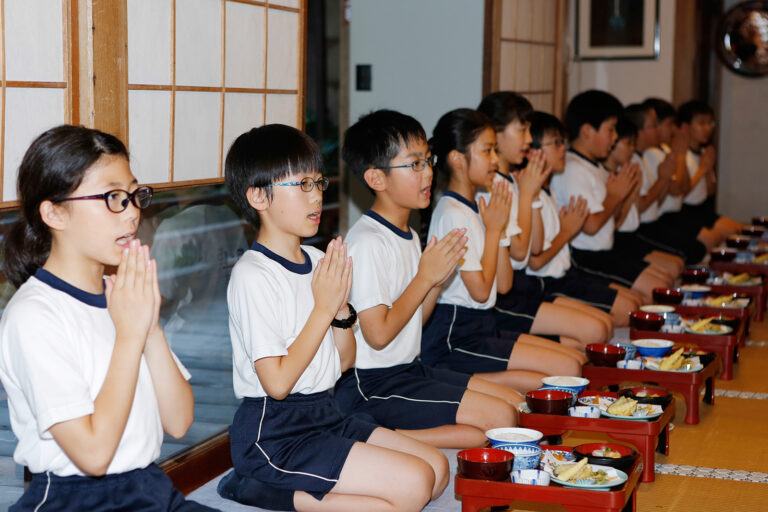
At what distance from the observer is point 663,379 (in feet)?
10.8

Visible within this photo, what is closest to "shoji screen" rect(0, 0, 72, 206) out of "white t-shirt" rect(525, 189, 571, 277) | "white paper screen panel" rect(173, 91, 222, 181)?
"white paper screen panel" rect(173, 91, 222, 181)

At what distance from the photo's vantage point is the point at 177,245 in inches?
122

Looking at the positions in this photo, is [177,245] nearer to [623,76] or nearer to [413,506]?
[413,506]

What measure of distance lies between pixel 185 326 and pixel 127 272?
1.38 m

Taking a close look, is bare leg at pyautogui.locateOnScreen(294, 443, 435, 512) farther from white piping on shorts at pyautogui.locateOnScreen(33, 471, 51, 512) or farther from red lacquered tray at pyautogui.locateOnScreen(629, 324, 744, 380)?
red lacquered tray at pyautogui.locateOnScreen(629, 324, 744, 380)

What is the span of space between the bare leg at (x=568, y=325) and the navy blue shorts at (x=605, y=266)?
965 millimetres

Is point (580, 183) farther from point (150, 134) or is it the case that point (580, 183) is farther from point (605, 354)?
point (150, 134)

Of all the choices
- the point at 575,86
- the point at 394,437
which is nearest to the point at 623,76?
the point at 575,86

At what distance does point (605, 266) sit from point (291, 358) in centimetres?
329

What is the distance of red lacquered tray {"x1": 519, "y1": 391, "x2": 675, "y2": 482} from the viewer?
8.90ft

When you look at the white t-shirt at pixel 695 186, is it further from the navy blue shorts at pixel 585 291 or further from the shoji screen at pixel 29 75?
the shoji screen at pixel 29 75

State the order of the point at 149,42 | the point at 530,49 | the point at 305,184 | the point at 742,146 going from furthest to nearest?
1. the point at 742,146
2. the point at 530,49
3. the point at 149,42
4. the point at 305,184

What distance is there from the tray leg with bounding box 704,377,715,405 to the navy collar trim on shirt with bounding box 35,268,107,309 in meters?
2.53

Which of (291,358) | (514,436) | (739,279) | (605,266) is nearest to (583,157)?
(605,266)
